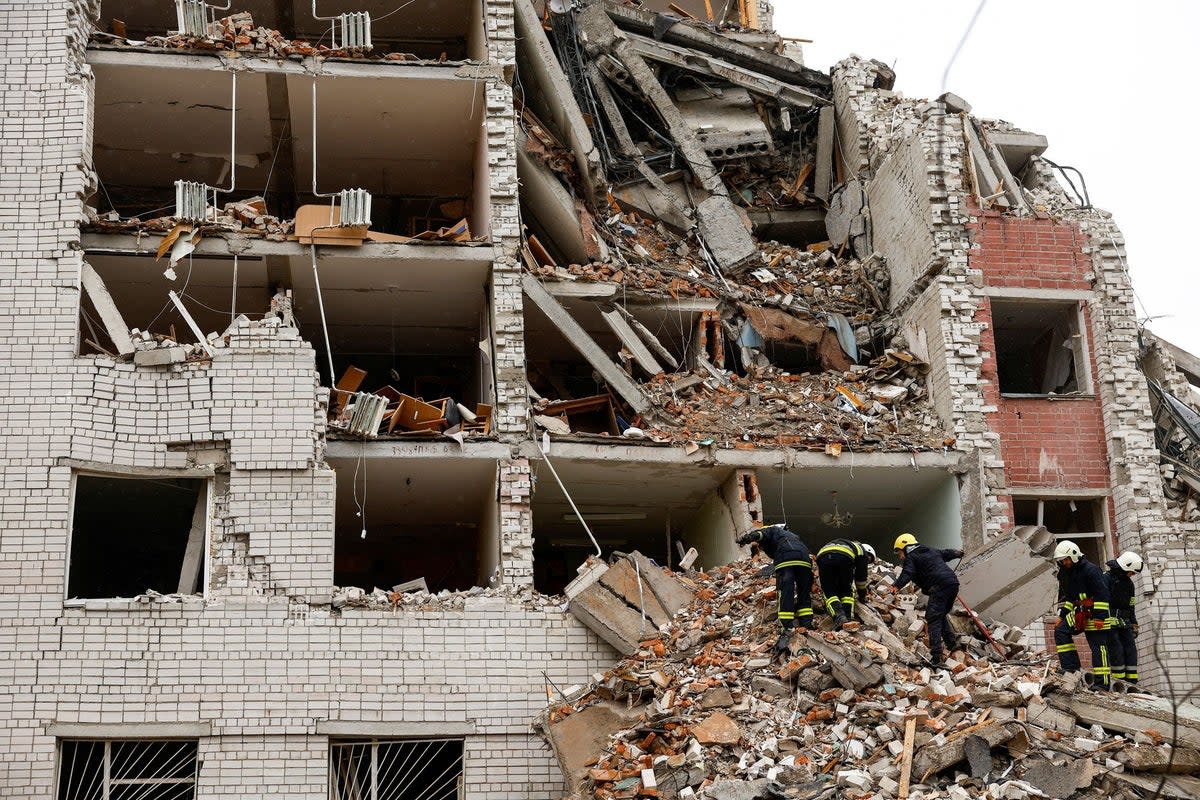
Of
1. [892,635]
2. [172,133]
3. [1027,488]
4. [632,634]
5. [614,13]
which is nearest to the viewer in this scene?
[892,635]

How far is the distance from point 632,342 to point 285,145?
5681 mm

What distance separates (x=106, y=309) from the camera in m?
18.0

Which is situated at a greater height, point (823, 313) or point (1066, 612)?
point (823, 313)

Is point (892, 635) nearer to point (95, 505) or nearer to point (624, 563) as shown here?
point (624, 563)

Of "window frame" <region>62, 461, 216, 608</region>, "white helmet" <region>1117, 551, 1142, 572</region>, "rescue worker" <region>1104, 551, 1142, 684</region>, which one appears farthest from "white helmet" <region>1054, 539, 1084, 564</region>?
"window frame" <region>62, 461, 216, 608</region>

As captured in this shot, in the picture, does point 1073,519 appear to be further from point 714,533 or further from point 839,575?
point 839,575

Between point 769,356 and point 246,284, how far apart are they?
7.33 metres

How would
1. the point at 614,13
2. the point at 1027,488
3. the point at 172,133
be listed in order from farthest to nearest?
the point at 614,13
the point at 172,133
the point at 1027,488

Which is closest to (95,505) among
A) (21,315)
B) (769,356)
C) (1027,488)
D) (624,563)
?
(21,315)

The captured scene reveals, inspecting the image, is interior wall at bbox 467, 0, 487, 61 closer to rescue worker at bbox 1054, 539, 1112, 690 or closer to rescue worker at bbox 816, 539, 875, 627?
rescue worker at bbox 816, 539, 875, 627

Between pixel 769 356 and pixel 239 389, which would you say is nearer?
pixel 239 389

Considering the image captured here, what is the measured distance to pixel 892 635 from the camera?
1545 cm

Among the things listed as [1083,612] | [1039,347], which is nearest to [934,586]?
[1083,612]

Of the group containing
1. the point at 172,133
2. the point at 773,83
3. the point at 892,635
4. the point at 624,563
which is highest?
the point at 773,83
